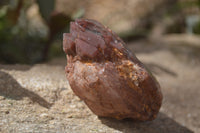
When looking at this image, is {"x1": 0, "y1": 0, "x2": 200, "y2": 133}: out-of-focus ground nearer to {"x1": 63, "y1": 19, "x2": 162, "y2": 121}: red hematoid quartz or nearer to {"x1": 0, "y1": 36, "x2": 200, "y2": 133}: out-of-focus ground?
{"x1": 0, "y1": 36, "x2": 200, "y2": 133}: out-of-focus ground

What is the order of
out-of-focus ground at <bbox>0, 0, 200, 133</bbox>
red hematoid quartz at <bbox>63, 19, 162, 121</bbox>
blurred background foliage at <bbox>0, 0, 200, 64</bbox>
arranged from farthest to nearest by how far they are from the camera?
1. blurred background foliage at <bbox>0, 0, 200, 64</bbox>
2. out-of-focus ground at <bbox>0, 0, 200, 133</bbox>
3. red hematoid quartz at <bbox>63, 19, 162, 121</bbox>

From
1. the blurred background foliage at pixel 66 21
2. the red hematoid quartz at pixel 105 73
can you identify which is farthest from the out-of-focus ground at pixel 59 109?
the blurred background foliage at pixel 66 21

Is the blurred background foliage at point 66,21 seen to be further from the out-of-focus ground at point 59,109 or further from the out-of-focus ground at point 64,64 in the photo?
the out-of-focus ground at point 59,109

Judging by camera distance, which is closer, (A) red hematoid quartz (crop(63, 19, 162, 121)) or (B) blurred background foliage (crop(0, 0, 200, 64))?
(A) red hematoid quartz (crop(63, 19, 162, 121))

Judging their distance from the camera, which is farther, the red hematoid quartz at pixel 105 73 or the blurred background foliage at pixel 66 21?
the blurred background foliage at pixel 66 21

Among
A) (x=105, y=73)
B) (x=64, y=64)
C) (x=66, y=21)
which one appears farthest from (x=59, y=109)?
(x=66, y=21)

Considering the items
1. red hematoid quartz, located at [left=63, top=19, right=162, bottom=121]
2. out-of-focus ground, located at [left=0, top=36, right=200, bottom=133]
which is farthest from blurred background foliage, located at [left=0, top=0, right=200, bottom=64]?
red hematoid quartz, located at [left=63, top=19, right=162, bottom=121]

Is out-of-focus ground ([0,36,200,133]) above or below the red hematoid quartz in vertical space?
below

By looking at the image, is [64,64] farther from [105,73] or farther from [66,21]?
[105,73]
